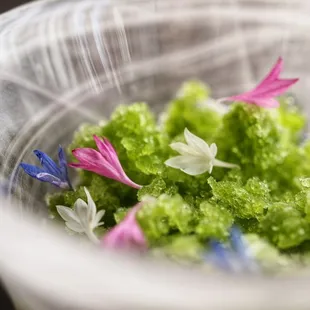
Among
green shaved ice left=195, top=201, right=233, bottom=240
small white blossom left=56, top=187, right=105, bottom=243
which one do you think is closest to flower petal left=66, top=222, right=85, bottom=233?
small white blossom left=56, top=187, right=105, bottom=243

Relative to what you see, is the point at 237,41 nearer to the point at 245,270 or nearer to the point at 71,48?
the point at 71,48

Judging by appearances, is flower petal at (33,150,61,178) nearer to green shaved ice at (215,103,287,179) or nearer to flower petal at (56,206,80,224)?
flower petal at (56,206,80,224)

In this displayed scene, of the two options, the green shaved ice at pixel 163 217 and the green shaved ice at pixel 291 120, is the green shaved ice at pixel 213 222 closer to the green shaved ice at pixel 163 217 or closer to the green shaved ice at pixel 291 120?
the green shaved ice at pixel 163 217

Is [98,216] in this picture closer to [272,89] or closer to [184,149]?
[184,149]

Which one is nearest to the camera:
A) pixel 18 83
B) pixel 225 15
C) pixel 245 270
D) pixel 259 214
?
pixel 245 270

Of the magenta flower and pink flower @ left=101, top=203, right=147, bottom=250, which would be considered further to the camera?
the magenta flower

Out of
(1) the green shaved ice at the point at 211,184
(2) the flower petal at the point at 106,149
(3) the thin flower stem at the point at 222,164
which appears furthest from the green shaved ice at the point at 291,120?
(2) the flower petal at the point at 106,149

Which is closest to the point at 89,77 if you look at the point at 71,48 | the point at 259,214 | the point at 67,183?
the point at 71,48
